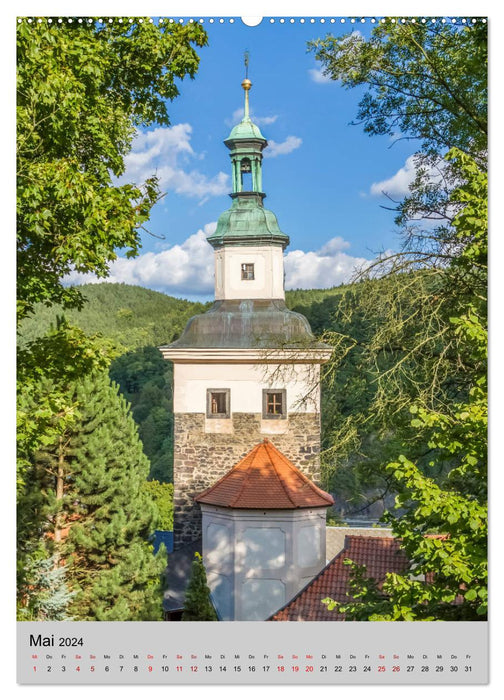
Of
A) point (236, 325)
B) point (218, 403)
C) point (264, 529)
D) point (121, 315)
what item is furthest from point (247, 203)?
point (264, 529)

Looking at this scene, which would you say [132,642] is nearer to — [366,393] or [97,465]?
[366,393]

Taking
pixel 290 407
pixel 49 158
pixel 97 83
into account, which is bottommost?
pixel 290 407

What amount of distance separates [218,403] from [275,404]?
0.73 meters

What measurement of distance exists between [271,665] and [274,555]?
4.48m

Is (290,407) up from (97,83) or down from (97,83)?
down

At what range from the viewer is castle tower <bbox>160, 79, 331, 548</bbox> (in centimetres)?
885

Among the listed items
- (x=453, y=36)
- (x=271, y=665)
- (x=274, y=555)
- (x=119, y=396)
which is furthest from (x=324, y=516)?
(x=453, y=36)

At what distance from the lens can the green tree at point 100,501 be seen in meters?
7.81

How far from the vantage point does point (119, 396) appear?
341 inches

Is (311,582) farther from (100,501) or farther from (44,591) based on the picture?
(44,591)

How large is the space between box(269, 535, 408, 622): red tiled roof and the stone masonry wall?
841 mm

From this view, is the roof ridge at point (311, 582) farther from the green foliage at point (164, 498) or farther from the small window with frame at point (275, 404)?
the green foliage at point (164, 498)

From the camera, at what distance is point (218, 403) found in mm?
9742

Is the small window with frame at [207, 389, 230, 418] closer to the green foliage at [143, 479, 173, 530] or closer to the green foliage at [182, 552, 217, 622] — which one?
the green foliage at [143, 479, 173, 530]
